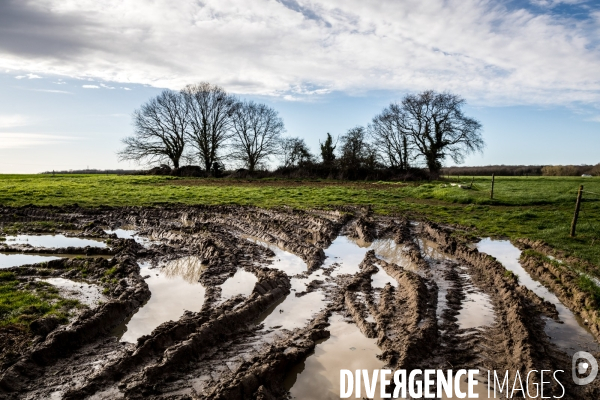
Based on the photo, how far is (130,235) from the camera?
574 inches

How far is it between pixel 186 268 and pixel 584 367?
813cm

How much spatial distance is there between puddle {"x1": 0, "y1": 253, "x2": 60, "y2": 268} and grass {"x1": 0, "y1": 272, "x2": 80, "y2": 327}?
1848 mm

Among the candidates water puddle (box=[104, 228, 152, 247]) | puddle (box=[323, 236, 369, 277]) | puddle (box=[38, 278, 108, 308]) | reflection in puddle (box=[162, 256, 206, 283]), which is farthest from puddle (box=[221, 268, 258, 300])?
water puddle (box=[104, 228, 152, 247])

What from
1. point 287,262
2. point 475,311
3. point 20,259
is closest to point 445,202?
point 287,262

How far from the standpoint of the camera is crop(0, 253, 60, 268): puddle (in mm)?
10430

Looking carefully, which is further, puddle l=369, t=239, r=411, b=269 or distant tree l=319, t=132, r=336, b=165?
distant tree l=319, t=132, r=336, b=165

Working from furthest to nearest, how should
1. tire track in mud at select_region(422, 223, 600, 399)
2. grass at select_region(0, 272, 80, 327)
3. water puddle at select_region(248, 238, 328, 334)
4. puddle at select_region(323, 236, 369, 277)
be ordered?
puddle at select_region(323, 236, 369, 277)
water puddle at select_region(248, 238, 328, 334)
grass at select_region(0, 272, 80, 327)
tire track in mud at select_region(422, 223, 600, 399)

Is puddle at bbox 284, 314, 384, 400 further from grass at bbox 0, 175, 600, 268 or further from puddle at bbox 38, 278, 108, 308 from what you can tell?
grass at bbox 0, 175, 600, 268

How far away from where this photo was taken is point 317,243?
13.2 metres

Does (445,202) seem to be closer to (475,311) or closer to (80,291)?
(475,311)

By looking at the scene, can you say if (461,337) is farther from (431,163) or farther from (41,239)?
(431,163)

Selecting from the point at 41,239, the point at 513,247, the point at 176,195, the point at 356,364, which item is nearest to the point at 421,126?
the point at 176,195

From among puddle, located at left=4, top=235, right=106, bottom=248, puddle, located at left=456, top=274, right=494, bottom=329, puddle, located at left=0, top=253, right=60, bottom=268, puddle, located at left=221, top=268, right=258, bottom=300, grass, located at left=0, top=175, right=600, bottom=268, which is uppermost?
grass, located at left=0, top=175, right=600, bottom=268

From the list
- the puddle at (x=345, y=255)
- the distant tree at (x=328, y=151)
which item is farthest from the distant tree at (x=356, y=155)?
the puddle at (x=345, y=255)
